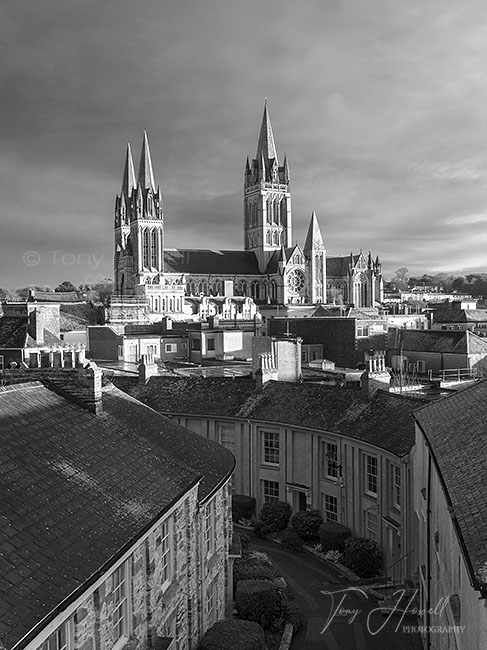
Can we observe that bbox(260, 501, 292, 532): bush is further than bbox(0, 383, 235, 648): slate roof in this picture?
Yes

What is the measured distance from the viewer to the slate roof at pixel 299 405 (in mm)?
28078

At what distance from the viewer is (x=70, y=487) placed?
516 inches

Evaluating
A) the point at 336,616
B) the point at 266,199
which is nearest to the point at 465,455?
the point at 336,616

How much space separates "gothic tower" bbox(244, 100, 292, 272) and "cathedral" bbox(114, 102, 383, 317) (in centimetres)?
45

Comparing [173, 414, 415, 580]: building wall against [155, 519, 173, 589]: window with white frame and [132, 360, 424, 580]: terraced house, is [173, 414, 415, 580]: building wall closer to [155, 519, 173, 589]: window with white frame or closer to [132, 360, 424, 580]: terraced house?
[132, 360, 424, 580]: terraced house

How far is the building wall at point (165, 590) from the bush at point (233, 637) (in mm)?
353

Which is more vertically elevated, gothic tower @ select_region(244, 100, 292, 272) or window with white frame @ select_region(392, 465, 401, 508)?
gothic tower @ select_region(244, 100, 292, 272)

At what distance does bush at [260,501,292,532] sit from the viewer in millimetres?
32094

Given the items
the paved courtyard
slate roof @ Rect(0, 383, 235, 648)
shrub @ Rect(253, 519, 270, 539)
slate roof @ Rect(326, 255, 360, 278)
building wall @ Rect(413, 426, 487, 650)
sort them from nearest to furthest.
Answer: slate roof @ Rect(0, 383, 235, 648), building wall @ Rect(413, 426, 487, 650), the paved courtyard, shrub @ Rect(253, 519, 270, 539), slate roof @ Rect(326, 255, 360, 278)

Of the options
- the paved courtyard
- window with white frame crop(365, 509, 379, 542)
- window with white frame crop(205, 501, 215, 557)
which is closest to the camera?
window with white frame crop(205, 501, 215, 557)

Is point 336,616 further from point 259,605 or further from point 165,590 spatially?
point 165,590

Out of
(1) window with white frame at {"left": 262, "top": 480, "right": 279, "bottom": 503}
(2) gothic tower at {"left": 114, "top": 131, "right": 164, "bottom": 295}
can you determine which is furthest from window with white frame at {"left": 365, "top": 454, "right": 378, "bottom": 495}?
(2) gothic tower at {"left": 114, "top": 131, "right": 164, "bottom": 295}

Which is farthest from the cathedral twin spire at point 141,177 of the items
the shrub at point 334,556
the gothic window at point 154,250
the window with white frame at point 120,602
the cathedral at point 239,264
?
the window with white frame at point 120,602

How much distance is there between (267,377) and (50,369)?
1915 centimetres
